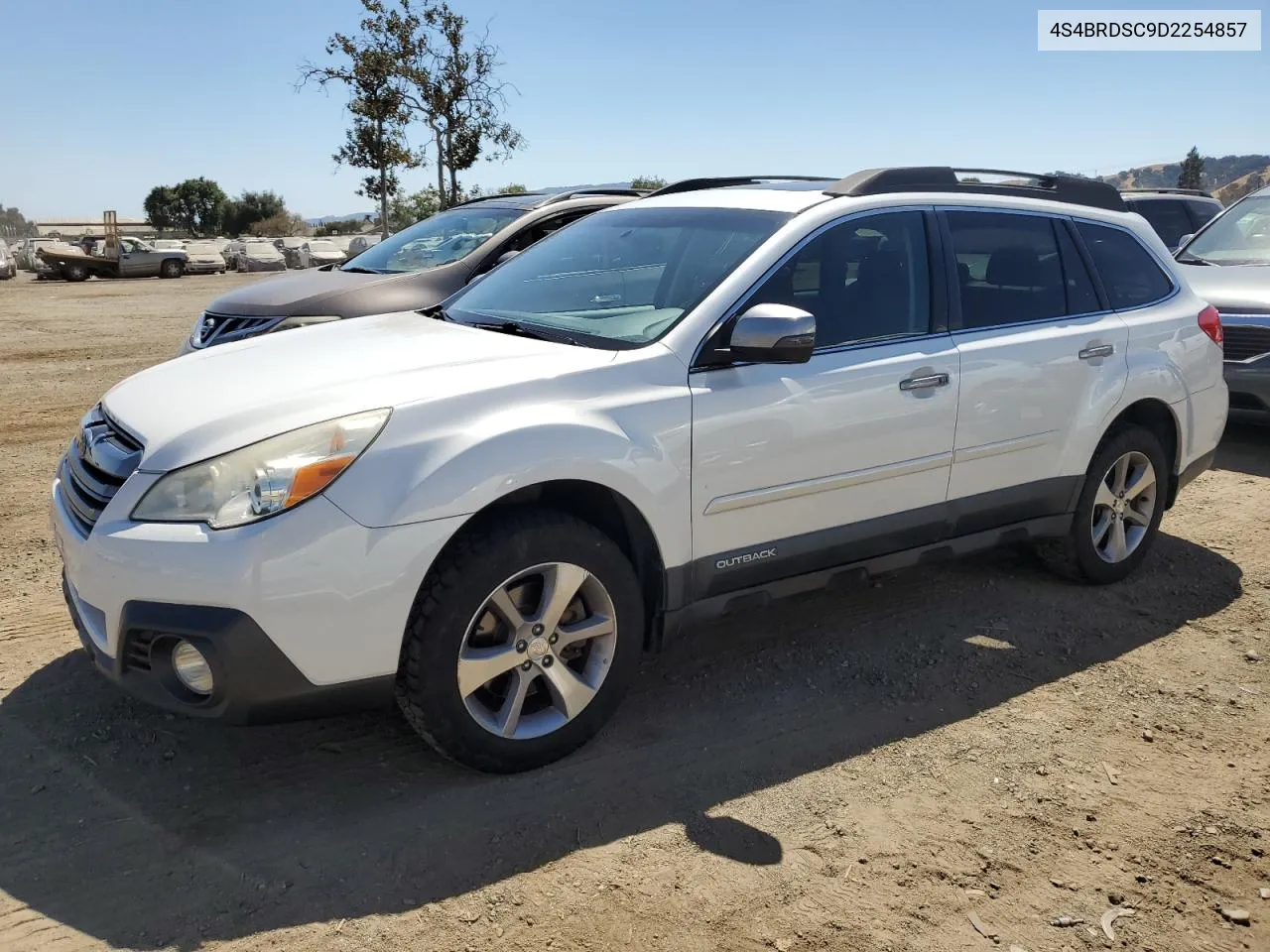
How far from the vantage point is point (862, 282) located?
4105 mm

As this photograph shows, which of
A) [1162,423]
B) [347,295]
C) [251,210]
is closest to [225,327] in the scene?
[347,295]

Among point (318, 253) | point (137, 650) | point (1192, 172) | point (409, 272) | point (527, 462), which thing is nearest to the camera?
point (137, 650)

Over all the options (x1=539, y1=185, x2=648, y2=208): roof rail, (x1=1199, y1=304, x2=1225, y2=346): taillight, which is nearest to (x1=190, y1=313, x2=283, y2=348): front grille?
(x1=539, y1=185, x2=648, y2=208): roof rail

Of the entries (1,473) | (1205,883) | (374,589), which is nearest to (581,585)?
(374,589)

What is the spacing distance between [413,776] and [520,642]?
1.87ft

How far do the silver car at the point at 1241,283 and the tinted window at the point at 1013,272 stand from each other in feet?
11.7

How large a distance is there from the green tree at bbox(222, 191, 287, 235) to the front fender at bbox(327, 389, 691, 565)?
65.6 m

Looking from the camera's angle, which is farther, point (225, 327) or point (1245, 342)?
point (1245, 342)

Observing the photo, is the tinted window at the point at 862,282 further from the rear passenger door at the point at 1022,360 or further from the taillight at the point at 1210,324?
the taillight at the point at 1210,324

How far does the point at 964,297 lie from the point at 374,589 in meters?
2.66

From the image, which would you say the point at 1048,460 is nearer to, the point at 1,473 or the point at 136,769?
the point at 136,769

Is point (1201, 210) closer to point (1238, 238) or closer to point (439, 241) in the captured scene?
point (1238, 238)

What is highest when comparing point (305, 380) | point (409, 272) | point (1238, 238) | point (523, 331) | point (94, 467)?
point (1238, 238)

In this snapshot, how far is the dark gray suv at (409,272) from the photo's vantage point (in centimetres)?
705
